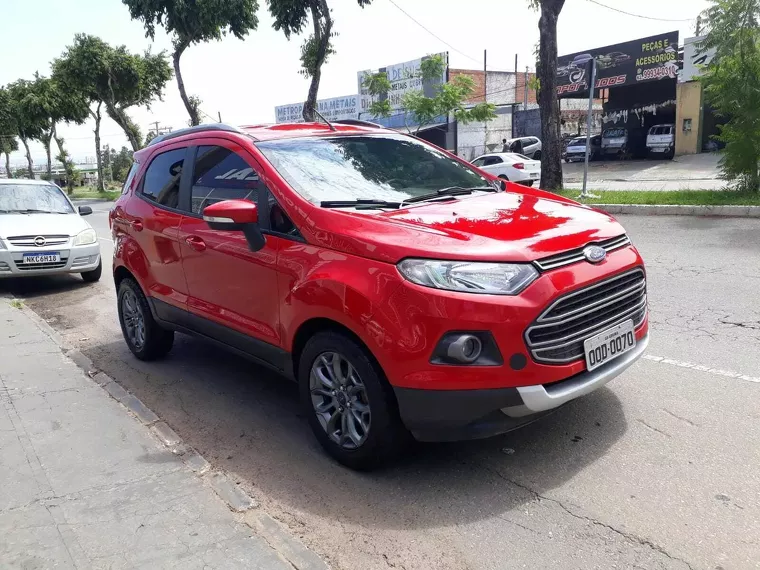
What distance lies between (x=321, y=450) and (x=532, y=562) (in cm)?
154

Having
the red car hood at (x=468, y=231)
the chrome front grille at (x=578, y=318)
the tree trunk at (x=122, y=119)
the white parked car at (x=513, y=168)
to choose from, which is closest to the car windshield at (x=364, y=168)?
the red car hood at (x=468, y=231)

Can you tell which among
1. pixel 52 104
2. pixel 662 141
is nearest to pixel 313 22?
pixel 662 141

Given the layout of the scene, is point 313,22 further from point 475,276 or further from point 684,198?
point 475,276

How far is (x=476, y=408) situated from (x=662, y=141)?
3014cm

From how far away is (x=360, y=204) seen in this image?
12.0 ft

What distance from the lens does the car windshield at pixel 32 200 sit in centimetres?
987

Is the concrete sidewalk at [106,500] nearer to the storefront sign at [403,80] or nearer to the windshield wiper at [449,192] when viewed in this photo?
the windshield wiper at [449,192]

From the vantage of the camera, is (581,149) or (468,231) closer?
(468,231)

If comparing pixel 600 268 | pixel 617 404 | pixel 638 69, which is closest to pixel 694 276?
pixel 617 404

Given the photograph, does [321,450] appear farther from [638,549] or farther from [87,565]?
[638,549]

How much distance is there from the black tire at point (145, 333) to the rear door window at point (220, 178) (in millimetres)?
1334

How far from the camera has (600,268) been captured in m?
3.26

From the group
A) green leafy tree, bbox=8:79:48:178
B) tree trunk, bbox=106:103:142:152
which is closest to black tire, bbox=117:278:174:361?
tree trunk, bbox=106:103:142:152

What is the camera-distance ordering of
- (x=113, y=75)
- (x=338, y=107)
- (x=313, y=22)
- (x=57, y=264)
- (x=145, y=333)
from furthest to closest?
(x=338, y=107)
(x=113, y=75)
(x=313, y=22)
(x=57, y=264)
(x=145, y=333)
